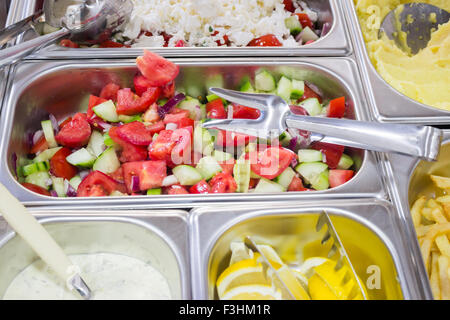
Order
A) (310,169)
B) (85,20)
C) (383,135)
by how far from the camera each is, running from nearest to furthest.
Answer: (383,135) → (310,169) → (85,20)

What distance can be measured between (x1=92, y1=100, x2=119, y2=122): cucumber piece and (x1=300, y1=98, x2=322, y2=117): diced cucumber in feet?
2.38

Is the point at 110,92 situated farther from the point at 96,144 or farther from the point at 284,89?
the point at 284,89

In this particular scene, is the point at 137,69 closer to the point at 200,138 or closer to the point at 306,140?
the point at 200,138

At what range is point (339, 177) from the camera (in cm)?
151

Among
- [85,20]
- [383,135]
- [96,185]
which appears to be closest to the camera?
[383,135]

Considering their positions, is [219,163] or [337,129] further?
[219,163]

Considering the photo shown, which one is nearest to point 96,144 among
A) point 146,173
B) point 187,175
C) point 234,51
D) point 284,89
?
point 146,173

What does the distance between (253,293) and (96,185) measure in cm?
63

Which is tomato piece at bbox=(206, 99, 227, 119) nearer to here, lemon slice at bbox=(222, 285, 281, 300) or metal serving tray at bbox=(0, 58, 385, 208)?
metal serving tray at bbox=(0, 58, 385, 208)

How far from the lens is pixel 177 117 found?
1623 mm

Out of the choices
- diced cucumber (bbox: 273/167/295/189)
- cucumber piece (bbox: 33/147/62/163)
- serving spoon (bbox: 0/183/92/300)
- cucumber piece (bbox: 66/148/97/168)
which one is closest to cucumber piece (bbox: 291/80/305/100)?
diced cucumber (bbox: 273/167/295/189)

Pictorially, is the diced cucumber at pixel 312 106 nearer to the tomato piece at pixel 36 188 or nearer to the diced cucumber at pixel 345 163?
the diced cucumber at pixel 345 163

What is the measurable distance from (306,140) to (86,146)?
834 millimetres
